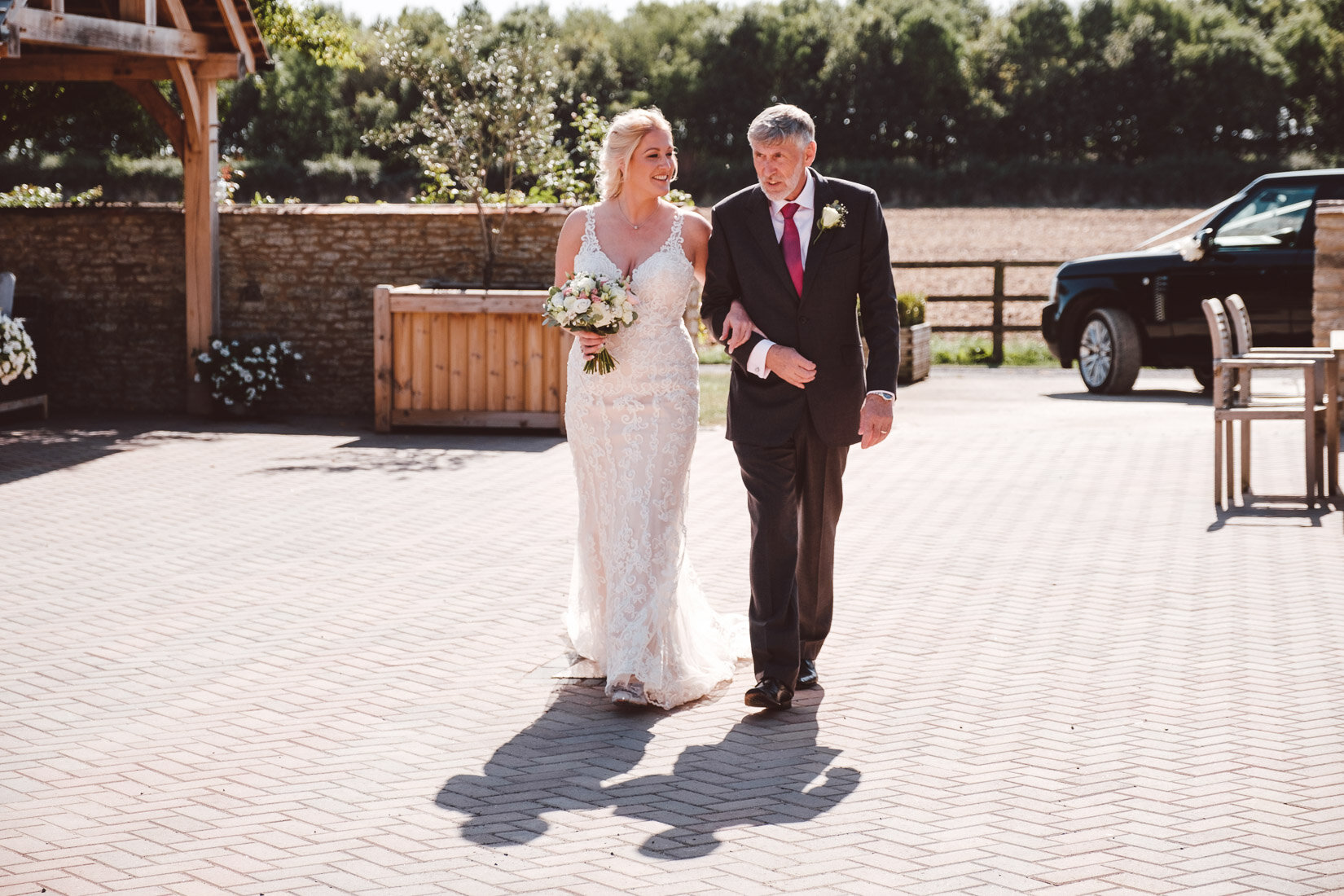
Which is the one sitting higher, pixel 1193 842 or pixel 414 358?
pixel 414 358

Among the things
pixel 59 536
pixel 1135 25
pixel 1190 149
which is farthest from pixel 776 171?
pixel 1135 25

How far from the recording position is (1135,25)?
70.2m

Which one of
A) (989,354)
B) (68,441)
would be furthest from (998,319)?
(68,441)

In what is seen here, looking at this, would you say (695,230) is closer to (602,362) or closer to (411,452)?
(602,362)

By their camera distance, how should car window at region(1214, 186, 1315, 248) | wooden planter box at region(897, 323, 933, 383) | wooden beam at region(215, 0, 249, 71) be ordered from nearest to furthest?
wooden beam at region(215, 0, 249, 71), car window at region(1214, 186, 1315, 248), wooden planter box at region(897, 323, 933, 383)

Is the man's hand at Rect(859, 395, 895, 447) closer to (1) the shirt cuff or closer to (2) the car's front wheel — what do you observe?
(1) the shirt cuff

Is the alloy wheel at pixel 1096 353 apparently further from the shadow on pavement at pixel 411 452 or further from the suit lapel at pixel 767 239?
the suit lapel at pixel 767 239

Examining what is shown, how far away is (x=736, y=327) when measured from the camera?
16.8 feet

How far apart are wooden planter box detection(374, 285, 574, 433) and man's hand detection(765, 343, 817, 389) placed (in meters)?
7.73

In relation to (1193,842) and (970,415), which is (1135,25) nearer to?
(970,415)

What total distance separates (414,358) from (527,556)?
5.50 meters

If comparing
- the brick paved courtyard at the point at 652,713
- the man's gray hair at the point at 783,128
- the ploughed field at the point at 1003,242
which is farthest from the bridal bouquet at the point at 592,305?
the ploughed field at the point at 1003,242

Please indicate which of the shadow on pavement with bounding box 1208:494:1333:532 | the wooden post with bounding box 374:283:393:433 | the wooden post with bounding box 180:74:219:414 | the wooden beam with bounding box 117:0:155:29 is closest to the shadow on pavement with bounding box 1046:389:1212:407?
the shadow on pavement with bounding box 1208:494:1333:532

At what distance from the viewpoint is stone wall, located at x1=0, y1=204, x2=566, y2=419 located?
1412 cm
